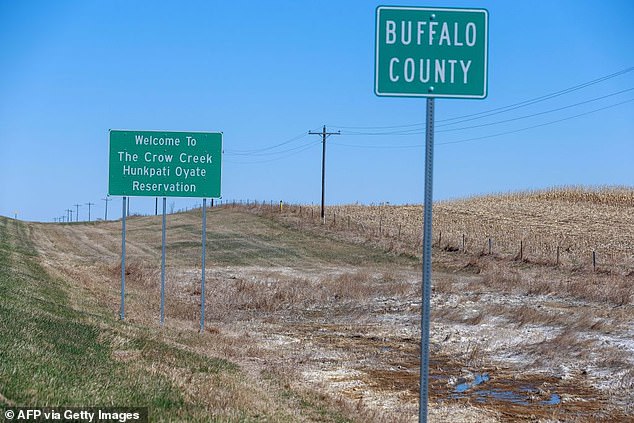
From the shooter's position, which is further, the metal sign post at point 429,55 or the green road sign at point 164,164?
the green road sign at point 164,164

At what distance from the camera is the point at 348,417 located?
380 inches

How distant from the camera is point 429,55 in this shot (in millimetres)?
6117

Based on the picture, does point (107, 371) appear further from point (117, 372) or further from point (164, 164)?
point (164, 164)

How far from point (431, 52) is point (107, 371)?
209 inches

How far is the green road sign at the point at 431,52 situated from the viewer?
6066 millimetres

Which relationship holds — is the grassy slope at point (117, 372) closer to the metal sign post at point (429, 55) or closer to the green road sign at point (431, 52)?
the metal sign post at point (429, 55)

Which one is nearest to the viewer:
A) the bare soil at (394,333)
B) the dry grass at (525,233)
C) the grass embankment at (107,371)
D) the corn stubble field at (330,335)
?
the grass embankment at (107,371)

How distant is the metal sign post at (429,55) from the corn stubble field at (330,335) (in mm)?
3456

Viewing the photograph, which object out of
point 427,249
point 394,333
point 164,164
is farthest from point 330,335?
point 427,249

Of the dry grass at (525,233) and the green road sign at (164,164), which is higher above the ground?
the green road sign at (164,164)

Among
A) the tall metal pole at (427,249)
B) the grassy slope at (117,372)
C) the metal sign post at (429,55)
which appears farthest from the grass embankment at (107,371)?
the metal sign post at (429,55)

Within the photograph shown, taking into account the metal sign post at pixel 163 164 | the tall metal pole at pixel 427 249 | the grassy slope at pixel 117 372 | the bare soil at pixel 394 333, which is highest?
the metal sign post at pixel 163 164

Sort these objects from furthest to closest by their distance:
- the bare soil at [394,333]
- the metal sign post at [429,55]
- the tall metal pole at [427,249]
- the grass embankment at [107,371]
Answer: the bare soil at [394,333], the grass embankment at [107,371], the metal sign post at [429,55], the tall metal pole at [427,249]

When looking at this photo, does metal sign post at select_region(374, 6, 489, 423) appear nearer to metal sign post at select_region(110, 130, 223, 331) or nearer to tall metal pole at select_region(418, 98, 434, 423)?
tall metal pole at select_region(418, 98, 434, 423)
